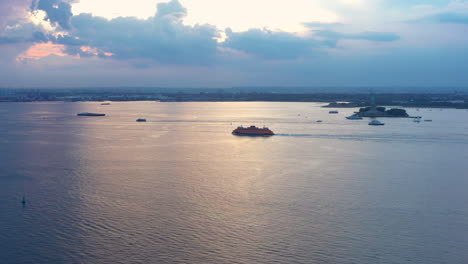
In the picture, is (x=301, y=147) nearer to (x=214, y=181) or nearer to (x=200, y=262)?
(x=214, y=181)

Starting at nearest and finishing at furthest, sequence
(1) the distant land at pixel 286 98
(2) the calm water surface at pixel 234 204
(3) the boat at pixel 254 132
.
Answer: (2) the calm water surface at pixel 234 204 < (3) the boat at pixel 254 132 < (1) the distant land at pixel 286 98

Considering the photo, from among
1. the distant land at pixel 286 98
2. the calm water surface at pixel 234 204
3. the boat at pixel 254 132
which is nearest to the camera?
the calm water surface at pixel 234 204

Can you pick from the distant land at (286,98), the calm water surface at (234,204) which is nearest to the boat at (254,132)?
the calm water surface at (234,204)

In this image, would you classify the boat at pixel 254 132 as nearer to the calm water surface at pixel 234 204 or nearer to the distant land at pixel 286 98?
the calm water surface at pixel 234 204

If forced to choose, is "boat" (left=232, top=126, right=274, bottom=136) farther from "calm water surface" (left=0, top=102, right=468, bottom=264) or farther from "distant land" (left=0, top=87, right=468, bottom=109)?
"distant land" (left=0, top=87, right=468, bottom=109)

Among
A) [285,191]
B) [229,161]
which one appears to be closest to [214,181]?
[285,191]

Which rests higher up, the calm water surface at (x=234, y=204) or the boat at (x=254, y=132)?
the boat at (x=254, y=132)

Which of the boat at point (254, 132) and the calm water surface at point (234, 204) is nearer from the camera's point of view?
the calm water surface at point (234, 204)

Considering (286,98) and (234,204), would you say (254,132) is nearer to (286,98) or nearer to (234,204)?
(234,204)

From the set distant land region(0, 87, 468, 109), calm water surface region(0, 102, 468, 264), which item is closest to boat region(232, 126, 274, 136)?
calm water surface region(0, 102, 468, 264)

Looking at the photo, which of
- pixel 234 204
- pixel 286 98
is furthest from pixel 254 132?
pixel 286 98
